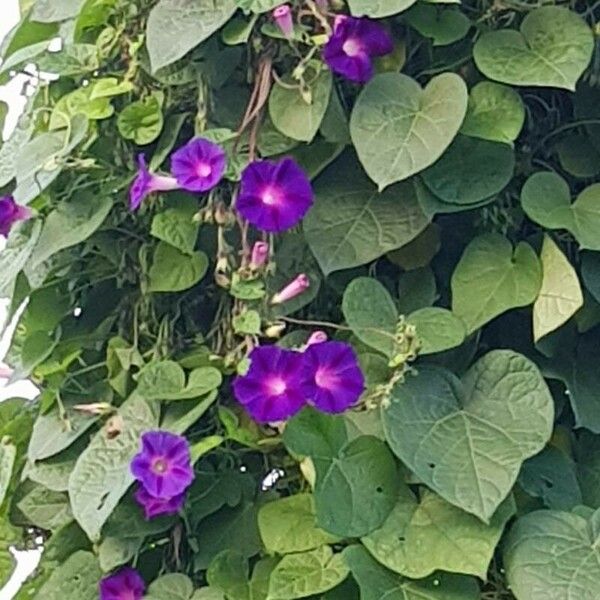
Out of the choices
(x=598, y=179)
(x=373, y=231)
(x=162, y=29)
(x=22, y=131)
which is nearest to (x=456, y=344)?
(x=373, y=231)

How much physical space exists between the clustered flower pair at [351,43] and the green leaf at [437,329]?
187 millimetres

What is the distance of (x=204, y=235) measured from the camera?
1.06 meters

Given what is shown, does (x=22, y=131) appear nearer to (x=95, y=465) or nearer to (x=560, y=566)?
(x=95, y=465)

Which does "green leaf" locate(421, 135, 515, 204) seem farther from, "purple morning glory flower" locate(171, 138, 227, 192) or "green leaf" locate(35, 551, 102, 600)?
"green leaf" locate(35, 551, 102, 600)

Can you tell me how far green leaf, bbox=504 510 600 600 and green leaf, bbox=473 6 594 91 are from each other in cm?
32

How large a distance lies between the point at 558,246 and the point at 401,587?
0.99ft

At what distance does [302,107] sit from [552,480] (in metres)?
0.34

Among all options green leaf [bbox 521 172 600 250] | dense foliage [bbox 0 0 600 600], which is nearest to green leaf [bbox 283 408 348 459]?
dense foliage [bbox 0 0 600 600]

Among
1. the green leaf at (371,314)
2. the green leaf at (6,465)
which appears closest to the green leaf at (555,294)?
the green leaf at (371,314)

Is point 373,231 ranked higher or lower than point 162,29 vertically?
lower

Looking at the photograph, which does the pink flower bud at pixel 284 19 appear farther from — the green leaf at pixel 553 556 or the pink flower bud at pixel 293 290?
the green leaf at pixel 553 556

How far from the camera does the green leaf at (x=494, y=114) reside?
99 cm

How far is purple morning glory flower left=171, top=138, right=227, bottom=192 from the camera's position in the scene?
0.97 metres

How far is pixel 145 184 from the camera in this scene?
987 millimetres
